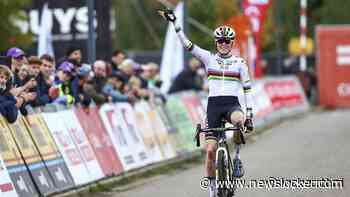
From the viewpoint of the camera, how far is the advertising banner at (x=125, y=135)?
56.1ft

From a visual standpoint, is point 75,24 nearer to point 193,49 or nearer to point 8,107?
point 8,107

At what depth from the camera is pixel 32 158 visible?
13.9m

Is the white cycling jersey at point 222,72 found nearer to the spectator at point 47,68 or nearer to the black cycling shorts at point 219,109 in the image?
the black cycling shorts at point 219,109

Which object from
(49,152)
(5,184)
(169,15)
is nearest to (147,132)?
(49,152)

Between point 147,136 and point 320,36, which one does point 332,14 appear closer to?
point 320,36

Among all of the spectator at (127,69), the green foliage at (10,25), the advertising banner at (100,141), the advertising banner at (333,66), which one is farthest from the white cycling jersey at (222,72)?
the advertising banner at (333,66)

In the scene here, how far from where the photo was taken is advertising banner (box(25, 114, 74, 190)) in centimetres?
1430

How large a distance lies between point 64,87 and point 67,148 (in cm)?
142

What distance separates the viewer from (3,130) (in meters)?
13.3

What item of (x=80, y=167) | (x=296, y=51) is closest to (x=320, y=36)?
(x=296, y=51)

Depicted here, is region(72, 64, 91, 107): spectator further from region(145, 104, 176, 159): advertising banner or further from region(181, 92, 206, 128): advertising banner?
region(181, 92, 206, 128): advertising banner

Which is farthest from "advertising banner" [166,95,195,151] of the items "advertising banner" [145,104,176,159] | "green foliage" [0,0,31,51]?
"green foliage" [0,0,31,51]

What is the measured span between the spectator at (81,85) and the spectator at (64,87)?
92 mm

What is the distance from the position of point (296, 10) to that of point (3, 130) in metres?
54.4
